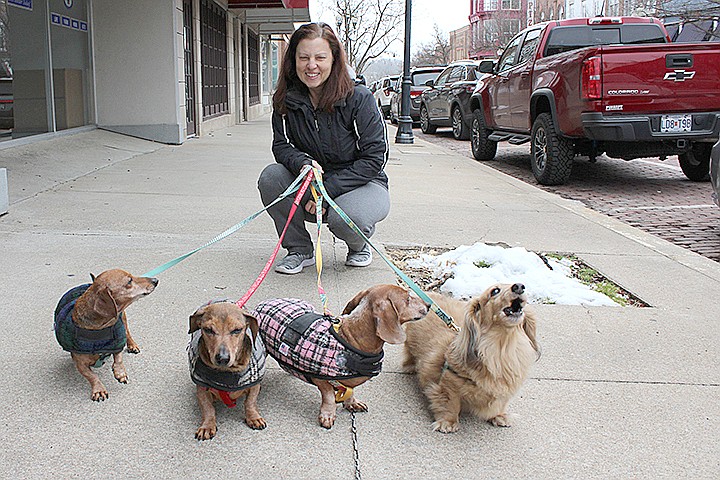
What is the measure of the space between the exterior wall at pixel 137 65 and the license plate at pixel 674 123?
27.5ft

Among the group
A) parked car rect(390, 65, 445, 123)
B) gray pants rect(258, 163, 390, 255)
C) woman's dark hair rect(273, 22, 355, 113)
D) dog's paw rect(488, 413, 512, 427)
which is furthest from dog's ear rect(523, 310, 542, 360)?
parked car rect(390, 65, 445, 123)

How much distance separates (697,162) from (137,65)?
9406 millimetres

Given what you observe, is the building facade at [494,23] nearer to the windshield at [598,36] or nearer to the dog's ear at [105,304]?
the windshield at [598,36]

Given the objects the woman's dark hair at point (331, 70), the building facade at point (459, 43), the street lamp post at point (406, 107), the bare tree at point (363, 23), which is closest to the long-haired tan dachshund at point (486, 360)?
the woman's dark hair at point (331, 70)

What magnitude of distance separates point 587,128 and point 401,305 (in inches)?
272

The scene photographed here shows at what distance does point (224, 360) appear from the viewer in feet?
8.64

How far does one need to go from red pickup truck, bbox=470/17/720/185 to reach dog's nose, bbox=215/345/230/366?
24.0 ft

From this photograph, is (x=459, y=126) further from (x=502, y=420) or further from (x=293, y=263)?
(x=502, y=420)

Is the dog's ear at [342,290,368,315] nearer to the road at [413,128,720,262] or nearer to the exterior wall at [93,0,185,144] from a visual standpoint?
the road at [413,128,720,262]

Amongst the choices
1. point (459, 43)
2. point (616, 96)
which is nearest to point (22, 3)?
point (616, 96)

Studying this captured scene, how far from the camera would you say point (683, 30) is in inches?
616

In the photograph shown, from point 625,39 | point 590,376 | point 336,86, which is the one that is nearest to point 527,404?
point 590,376

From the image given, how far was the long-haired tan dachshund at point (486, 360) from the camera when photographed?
284 centimetres

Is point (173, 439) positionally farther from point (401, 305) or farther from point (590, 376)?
point (590, 376)
